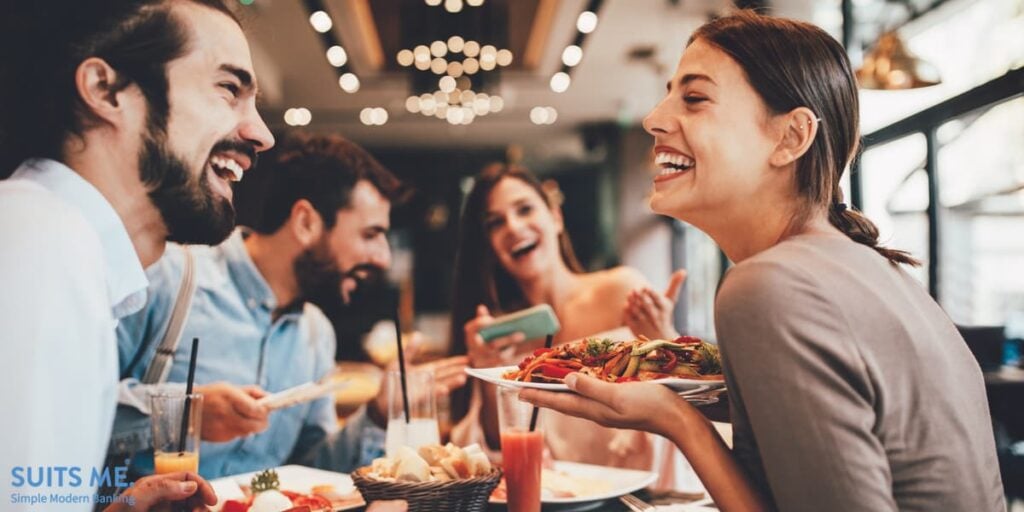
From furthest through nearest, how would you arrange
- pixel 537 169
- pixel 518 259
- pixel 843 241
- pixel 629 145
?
pixel 537 169 → pixel 629 145 → pixel 518 259 → pixel 843 241

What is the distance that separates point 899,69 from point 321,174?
2.83 m

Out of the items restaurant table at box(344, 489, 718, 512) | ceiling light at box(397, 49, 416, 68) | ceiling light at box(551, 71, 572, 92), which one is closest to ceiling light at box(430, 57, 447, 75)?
ceiling light at box(397, 49, 416, 68)

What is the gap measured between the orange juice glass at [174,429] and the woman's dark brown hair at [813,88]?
3.87 ft

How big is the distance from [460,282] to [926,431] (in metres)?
2.28

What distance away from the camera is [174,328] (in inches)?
78.0

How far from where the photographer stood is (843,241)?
49.6 inches

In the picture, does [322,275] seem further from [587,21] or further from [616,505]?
[587,21]

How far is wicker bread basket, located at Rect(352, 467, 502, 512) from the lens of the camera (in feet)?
4.55

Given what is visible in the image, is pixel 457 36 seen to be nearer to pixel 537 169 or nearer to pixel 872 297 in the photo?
pixel 872 297

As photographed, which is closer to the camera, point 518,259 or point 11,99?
point 11,99

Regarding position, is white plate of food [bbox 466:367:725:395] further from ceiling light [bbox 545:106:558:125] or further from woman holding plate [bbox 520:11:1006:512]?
ceiling light [bbox 545:106:558:125]

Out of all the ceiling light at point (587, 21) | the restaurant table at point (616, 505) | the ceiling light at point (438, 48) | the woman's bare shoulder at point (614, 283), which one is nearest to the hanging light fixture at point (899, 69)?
the woman's bare shoulder at point (614, 283)

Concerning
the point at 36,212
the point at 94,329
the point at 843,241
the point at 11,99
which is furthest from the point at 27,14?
the point at 843,241

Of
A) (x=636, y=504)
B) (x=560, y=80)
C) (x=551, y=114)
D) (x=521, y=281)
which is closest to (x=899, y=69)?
(x=521, y=281)
